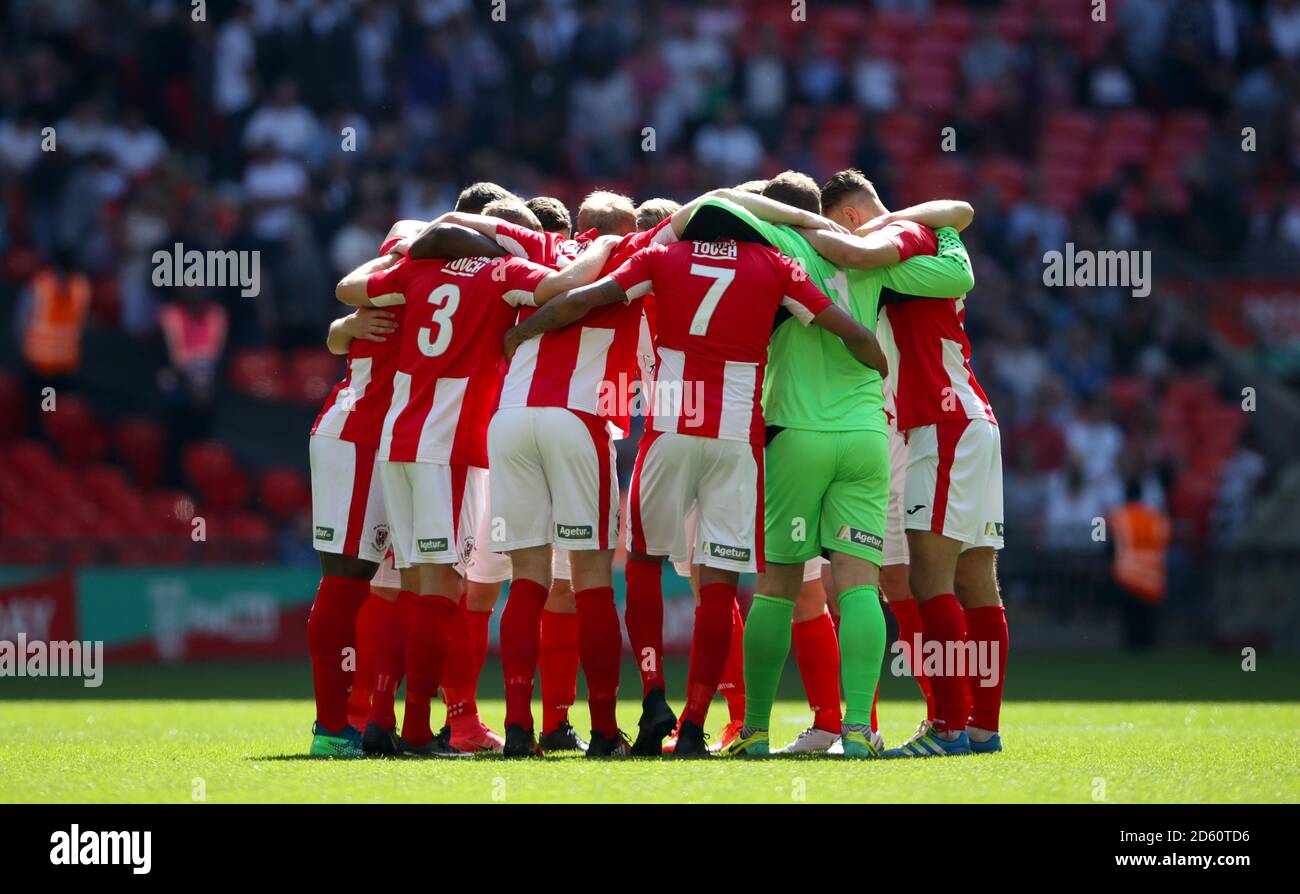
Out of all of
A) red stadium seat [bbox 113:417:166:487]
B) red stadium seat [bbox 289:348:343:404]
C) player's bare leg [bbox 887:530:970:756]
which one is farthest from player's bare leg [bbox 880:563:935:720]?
red stadium seat [bbox 113:417:166:487]

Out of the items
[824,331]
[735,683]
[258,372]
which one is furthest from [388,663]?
[258,372]

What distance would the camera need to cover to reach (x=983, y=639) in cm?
736

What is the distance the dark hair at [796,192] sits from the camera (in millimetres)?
7656

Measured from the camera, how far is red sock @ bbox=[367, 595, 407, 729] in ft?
23.8

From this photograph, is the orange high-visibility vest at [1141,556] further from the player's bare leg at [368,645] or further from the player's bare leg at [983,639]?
the player's bare leg at [368,645]

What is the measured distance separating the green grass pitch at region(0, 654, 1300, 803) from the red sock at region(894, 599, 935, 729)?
45 cm

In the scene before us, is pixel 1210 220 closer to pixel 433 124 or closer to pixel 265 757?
pixel 433 124

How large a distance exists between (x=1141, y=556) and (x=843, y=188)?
9138 mm

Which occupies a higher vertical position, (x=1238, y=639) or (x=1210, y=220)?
(x=1210, y=220)

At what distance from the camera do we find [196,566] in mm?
14922

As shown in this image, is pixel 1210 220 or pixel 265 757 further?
pixel 1210 220

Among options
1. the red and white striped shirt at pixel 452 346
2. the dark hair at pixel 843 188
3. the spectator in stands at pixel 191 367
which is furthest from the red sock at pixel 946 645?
the spectator in stands at pixel 191 367

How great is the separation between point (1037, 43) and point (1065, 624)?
8.51 m
